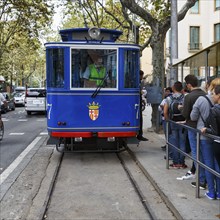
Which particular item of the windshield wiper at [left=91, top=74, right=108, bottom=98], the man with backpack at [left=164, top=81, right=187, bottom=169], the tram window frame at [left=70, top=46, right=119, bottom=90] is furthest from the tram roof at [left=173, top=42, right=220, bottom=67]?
the windshield wiper at [left=91, top=74, right=108, bottom=98]

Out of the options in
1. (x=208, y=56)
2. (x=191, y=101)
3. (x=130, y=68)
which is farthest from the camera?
(x=208, y=56)

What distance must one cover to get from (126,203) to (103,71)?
13.3 feet

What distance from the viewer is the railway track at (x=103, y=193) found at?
586 centimetres

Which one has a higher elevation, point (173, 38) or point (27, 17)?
point (27, 17)

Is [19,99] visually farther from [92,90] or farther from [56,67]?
[92,90]

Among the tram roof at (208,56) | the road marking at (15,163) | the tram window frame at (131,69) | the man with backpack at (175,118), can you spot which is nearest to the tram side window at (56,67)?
the tram window frame at (131,69)

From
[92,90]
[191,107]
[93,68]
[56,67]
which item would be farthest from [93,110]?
[191,107]

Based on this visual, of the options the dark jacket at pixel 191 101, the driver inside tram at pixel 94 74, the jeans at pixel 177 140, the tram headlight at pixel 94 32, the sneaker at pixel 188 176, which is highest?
the tram headlight at pixel 94 32

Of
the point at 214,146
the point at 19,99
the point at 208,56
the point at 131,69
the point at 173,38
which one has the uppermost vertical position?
the point at 173,38

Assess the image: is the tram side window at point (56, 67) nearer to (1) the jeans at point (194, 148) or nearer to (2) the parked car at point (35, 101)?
(1) the jeans at point (194, 148)

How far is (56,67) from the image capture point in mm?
9547

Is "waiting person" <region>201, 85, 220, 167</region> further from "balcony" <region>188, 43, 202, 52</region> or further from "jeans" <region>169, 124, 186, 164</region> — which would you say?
"balcony" <region>188, 43, 202, 52</region>

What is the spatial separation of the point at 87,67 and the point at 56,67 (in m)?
0.70

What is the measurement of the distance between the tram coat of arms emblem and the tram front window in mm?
435
